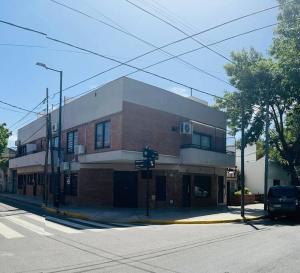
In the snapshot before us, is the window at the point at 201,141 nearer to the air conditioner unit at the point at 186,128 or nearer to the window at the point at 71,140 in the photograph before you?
the air conditioner unit at the point at 186,128

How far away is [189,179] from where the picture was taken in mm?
28922

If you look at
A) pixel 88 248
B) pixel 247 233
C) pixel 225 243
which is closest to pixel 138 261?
pixel 88 248

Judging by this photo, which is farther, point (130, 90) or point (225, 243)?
point (130, 90)

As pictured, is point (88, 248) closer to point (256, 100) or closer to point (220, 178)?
point (256, 100)

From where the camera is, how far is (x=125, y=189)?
25750mm

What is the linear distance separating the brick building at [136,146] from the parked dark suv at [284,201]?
19.4ft

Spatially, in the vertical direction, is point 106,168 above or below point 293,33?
below

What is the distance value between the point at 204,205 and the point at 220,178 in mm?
3472

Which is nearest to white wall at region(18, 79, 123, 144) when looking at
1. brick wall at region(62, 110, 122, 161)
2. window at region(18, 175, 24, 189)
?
brick wall at region(62, 110, 122, 161)

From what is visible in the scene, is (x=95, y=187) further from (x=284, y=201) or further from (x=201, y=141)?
(x=284, y=201)

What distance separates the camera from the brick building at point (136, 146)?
938 inches

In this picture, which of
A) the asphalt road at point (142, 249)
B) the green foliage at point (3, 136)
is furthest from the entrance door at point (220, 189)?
the green foliage at point (3, 136)

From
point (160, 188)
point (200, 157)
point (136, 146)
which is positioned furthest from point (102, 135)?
point (200, 157)

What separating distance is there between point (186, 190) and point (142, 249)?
17.3 meters
